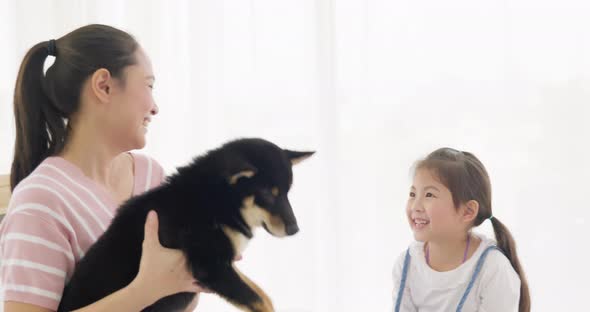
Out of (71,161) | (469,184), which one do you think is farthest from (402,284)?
(71,161)

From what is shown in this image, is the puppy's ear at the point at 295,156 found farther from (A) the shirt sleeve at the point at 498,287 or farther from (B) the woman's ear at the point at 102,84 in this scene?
(A) the shirt sleeve at the point at 498,287

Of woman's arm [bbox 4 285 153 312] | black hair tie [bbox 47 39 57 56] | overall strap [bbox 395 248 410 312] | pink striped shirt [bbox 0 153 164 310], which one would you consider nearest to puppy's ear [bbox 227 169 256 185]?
woman's arm [bbox 4 285 153 312]

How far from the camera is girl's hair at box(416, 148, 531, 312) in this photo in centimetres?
144

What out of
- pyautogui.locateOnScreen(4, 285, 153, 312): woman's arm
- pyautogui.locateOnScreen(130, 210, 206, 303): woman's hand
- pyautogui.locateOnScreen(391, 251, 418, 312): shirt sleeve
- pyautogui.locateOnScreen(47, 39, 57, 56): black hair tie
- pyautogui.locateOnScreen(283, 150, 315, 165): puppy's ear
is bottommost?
pyautogui.locateOnScreen(391, 251, 418, 312): shirt sleeve

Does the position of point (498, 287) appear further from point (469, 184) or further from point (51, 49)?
point (51, 49)

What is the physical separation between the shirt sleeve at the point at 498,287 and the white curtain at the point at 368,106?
21.3 inches

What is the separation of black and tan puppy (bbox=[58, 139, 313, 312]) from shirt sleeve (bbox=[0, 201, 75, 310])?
32mm

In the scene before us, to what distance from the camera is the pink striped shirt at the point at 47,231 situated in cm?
106

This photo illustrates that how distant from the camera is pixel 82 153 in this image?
1.20 metres

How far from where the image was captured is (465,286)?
143 centimetres

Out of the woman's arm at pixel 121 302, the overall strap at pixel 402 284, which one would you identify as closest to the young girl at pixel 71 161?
the woman's arm at pixel 121 302

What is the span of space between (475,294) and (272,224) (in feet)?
2.21

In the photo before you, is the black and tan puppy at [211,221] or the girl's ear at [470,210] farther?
the girl's ear at [470,210]

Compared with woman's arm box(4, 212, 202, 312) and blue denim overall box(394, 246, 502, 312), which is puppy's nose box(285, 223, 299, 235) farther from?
blue denim overall box(394, 246, 502, 312)
